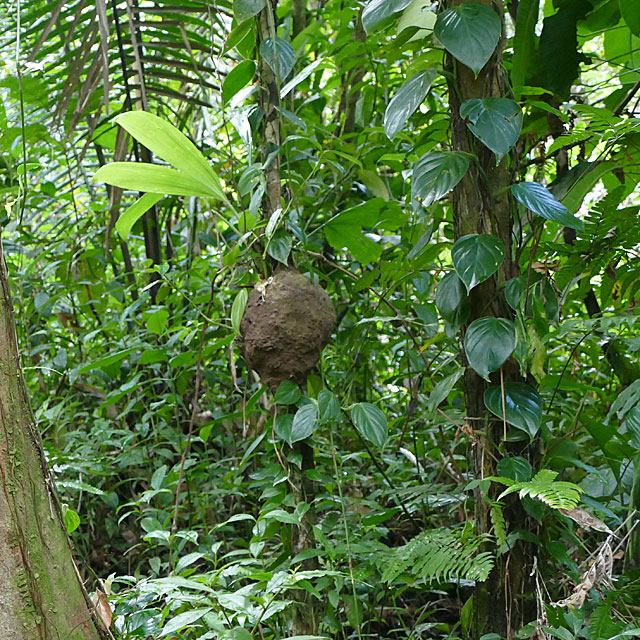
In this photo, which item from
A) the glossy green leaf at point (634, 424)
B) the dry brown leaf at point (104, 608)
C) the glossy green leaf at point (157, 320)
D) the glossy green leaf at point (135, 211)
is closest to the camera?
the dry brown leaf at point (104, 608)

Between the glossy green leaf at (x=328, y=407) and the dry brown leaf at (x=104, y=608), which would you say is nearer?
the dry brown leaf at (x=104, y=608)

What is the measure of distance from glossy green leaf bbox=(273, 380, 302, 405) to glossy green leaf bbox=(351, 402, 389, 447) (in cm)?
11

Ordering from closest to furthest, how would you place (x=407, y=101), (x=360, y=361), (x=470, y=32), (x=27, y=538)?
(x=27, y=538) → (x=470, y=32) → (x=407, y=101) → (x=360, y=361)

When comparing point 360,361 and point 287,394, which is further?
point 360,361

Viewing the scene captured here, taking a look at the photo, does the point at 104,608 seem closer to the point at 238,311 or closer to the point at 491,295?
the point at 238,311

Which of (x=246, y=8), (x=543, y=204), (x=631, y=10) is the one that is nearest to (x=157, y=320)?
(x=246, y=8)

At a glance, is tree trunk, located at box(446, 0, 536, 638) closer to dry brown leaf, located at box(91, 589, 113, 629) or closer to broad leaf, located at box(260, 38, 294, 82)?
broad leaf, located at box(260, 38, 294, 82)

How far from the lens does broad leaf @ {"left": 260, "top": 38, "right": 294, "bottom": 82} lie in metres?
1.17

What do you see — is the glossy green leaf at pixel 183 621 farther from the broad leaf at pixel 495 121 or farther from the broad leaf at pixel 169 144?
the broad leaf at pixel 495 121

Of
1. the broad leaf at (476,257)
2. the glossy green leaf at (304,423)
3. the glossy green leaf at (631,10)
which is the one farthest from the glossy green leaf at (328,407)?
the glossy green leaf at (631,10)

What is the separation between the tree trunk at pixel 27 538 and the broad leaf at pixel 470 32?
718mm

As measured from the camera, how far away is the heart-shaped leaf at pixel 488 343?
1.03 m

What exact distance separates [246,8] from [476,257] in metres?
0.59

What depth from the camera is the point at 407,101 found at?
111 cm
